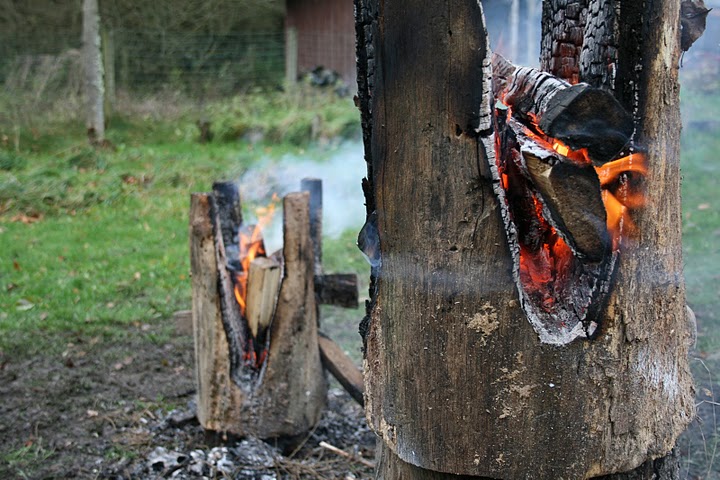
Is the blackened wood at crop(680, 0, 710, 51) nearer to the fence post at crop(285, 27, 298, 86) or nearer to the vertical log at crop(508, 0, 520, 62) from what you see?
the vertical log at crop(508, 0, 520, 62)

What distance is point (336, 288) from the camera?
11.7 ft

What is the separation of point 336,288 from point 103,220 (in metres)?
5.05

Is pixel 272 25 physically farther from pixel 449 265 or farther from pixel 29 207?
pixel 449 265

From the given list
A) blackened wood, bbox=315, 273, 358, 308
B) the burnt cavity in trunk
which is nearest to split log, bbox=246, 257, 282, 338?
blackened wood, bbox=315, 273, 358, 308

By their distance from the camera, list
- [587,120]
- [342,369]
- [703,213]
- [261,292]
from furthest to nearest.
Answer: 1. [703,213]
2. [342,369]
3. [261,292]
4. [587,120]

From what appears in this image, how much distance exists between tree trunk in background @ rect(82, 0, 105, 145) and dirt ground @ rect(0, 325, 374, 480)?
21.8ft

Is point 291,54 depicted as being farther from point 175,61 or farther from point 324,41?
point 175,61

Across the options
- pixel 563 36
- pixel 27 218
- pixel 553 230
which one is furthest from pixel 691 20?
pixel 27 218

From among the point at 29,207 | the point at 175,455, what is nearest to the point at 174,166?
the point at 29,207

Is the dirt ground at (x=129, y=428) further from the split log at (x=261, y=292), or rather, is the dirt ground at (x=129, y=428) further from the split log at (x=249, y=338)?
the split log at (x=261, y=292)

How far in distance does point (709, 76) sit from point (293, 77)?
790cm

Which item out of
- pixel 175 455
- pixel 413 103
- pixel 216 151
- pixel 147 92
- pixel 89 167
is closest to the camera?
pixel 413 103

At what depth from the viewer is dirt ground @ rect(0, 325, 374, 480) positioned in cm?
318

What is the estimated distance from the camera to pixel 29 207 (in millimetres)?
8117
